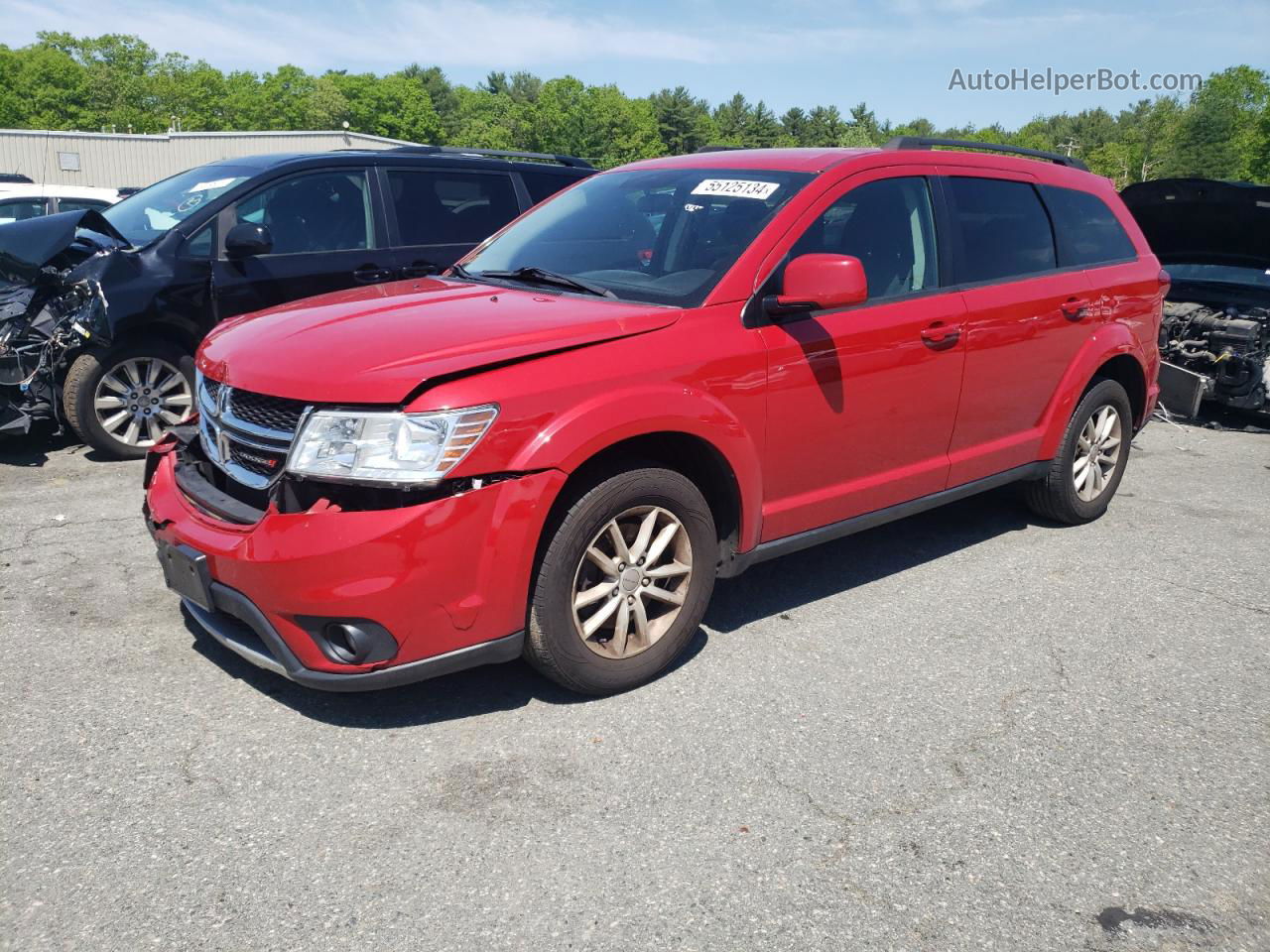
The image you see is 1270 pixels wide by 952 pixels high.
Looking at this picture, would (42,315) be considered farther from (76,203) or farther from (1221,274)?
(76,203)

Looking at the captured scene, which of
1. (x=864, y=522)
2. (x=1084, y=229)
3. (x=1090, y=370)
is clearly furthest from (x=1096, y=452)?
(x=864, y=522)

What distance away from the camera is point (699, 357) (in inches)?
142

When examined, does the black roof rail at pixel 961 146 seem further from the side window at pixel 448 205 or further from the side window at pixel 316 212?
the side window at pixel 316 212

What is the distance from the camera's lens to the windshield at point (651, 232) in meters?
3.93

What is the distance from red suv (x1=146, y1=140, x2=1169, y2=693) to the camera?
10.1ft

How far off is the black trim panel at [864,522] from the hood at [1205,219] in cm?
418

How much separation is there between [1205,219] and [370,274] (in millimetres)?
6574

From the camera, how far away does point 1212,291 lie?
8898 mm

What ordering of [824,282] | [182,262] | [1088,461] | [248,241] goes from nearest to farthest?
[824,282], [1088,461], [248,241], [182,262]

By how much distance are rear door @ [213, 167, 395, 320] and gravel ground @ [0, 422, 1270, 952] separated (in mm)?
2401

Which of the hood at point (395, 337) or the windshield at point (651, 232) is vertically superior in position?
the windshield at point (651, 232)

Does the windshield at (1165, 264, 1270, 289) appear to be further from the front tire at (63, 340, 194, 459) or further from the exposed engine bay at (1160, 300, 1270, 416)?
the front tire at (63, 340, 194, 459)

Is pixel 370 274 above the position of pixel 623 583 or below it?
above

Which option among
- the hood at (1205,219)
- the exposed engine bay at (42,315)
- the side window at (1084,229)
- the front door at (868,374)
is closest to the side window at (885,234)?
the front door at (868,374)
